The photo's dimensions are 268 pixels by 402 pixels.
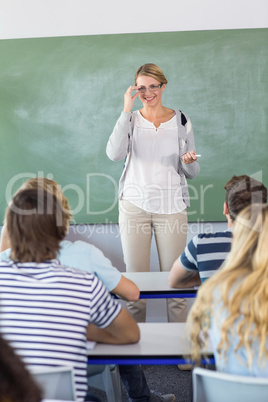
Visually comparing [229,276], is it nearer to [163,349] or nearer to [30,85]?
[163,349]

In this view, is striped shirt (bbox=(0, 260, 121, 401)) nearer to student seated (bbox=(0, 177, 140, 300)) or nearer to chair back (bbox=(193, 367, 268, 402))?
student seated (bbox=(0, 177, 140, 300))

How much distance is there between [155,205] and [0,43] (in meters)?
2.10

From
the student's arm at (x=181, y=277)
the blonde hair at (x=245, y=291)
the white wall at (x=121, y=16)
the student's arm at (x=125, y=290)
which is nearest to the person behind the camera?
the blonde hair at (x=245, y=291)

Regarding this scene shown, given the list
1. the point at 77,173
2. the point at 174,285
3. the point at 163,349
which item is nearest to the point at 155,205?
the point at 174,285

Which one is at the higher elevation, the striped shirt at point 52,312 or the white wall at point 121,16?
the white wall at point 121,16

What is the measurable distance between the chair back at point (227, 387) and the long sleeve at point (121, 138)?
2032mm

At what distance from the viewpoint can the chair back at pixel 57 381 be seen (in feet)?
4.49

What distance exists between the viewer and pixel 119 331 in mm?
1767

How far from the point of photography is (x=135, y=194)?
3244 millimetres

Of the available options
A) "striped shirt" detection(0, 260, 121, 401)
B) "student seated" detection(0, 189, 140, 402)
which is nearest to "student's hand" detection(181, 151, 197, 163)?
"student seated" detection(0, 189, 140, 402)

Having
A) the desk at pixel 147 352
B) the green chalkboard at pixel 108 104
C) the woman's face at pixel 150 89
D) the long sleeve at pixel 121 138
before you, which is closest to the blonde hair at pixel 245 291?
the desk at pixel 147 352

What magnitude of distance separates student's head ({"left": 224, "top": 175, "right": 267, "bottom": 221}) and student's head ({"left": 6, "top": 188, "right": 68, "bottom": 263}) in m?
0.87

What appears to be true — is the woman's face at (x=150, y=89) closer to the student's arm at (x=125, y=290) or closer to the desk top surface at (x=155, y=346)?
the student's arm at (x=125, y=290)

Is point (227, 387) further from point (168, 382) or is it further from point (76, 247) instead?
point (168, 382)
